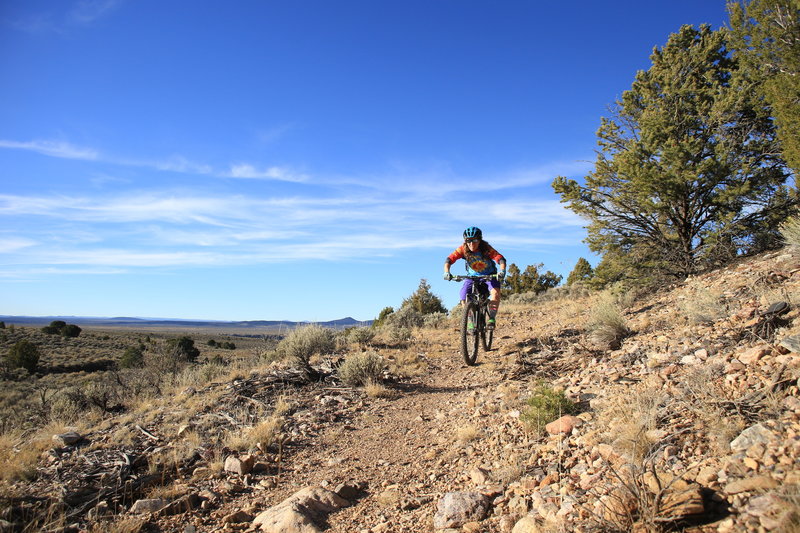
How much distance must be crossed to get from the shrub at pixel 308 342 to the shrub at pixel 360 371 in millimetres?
2150

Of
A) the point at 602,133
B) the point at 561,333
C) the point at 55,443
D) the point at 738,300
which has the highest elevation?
the point at 602,133

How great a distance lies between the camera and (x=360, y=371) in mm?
7566

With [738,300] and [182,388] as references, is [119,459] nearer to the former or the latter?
[182,388]

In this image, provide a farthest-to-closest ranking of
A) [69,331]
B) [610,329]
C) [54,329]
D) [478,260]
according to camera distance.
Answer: [54,329] → [69,331] → [478,260] → [610,329]

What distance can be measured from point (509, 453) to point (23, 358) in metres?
37.7

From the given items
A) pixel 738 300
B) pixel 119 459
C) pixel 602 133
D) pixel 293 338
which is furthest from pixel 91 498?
pixel 602 133

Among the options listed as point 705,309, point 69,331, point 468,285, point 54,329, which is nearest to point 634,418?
point 705,309

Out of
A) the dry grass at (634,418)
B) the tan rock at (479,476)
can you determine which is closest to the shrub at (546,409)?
the dry grass at (634,418)

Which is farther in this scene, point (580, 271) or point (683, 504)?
point (580, 271)

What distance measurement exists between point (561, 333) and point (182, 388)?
8.01 meters

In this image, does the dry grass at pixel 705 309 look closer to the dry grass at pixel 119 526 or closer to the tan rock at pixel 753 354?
the tan rock at pixel 753 354

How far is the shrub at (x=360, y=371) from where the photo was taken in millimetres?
7523

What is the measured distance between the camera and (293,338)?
1024cm

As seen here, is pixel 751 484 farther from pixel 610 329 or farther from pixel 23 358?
pixel 23 358
